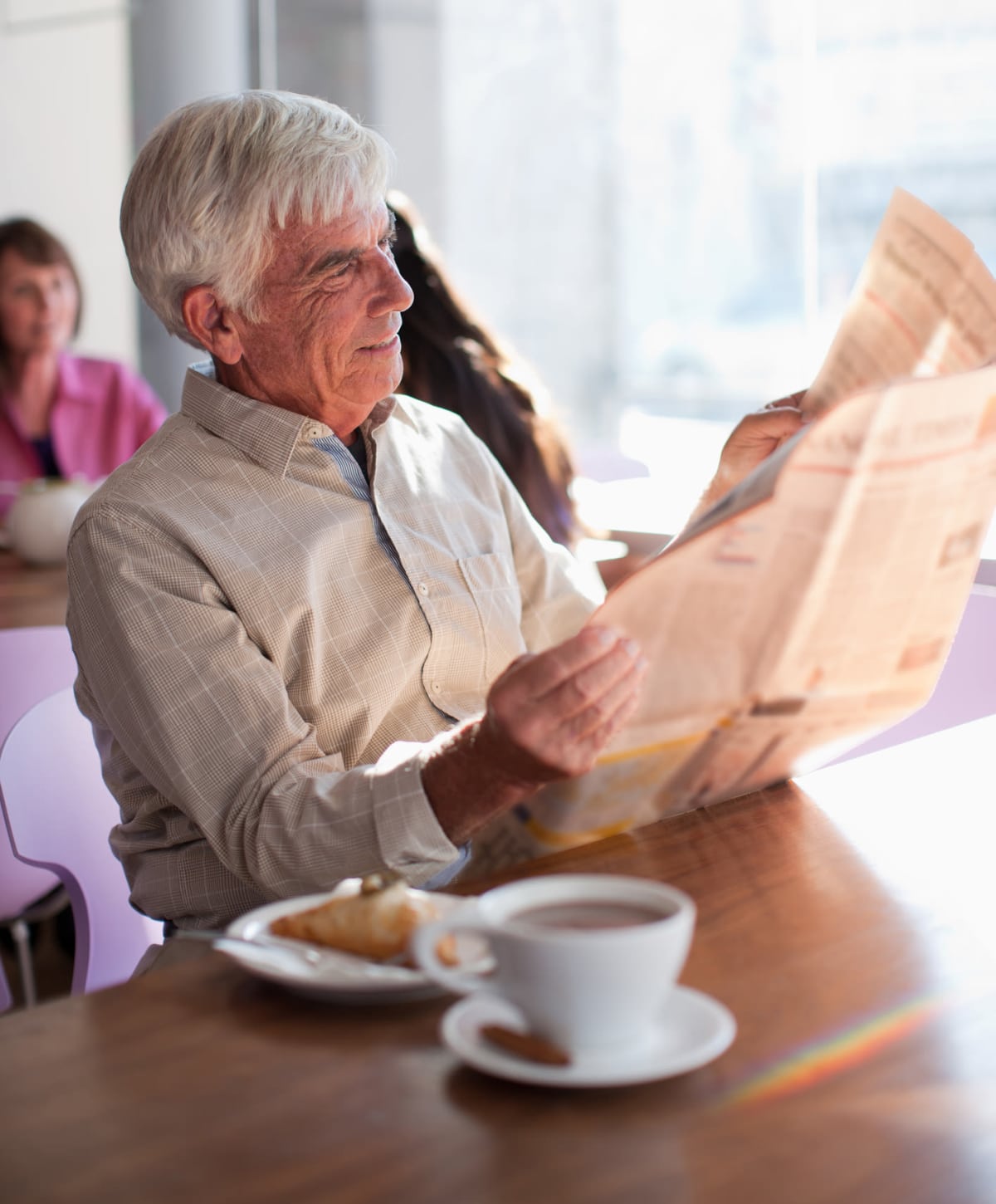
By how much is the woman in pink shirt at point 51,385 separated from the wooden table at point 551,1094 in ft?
8.97

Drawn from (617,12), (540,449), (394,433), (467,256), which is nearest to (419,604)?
(394,433)

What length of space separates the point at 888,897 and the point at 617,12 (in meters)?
3.25

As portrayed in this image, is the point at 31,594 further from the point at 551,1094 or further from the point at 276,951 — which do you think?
the point at 551,1094

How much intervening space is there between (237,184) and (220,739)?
46 centimetres

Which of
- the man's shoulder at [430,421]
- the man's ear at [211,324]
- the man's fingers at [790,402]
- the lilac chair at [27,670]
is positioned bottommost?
the lilac chair at [27,670]

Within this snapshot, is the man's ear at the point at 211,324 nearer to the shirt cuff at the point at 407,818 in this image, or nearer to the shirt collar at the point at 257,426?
the shirt collar at the point at 257,426

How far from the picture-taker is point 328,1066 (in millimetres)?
633

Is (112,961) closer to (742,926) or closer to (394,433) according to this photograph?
(394,433)

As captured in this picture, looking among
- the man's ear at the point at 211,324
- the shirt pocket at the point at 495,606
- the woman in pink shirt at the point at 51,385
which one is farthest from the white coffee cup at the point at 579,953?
the woman in pink shirt at the point at 51,385

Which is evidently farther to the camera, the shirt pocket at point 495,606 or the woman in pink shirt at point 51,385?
the woman in pink shirt at point 51,385

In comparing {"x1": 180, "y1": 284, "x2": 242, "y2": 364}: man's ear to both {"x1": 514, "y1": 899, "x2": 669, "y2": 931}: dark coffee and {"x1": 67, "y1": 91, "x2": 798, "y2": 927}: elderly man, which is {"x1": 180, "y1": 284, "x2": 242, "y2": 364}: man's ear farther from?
{"x1": 514, "y1": 899, "x2": 669, "y2": 931}: dark coffee

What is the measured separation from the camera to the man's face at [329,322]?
122 centimetres

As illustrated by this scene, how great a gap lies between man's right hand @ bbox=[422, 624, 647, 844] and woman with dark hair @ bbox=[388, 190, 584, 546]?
1.18 meters

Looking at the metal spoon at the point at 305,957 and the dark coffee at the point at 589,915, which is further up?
the dark coffee at the point at 589,915
